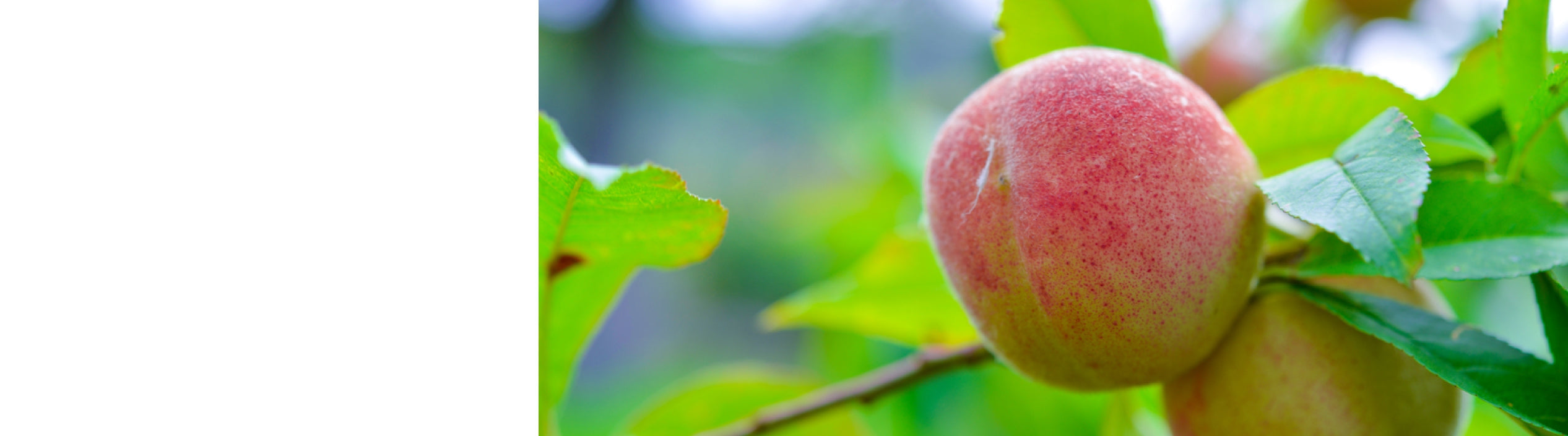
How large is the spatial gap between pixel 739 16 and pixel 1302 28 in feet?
5.47

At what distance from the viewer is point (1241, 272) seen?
0.27 metres

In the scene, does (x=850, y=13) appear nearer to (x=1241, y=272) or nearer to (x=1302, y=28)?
(x=1302, y=28)

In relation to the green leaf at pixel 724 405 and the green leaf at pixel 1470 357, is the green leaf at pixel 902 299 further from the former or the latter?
the green leaf at pixel 1470 357

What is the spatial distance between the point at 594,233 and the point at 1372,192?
227 mm

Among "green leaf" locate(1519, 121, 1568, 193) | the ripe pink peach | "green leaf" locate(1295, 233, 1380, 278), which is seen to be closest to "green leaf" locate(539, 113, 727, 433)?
the ripe pink peach

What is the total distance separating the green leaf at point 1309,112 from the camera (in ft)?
0.99

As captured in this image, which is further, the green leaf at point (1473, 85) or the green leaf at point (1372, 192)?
the green leaf at point (1473, 85)

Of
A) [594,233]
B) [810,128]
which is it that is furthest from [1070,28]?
[810,128]

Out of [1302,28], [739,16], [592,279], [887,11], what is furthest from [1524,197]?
[739,16]

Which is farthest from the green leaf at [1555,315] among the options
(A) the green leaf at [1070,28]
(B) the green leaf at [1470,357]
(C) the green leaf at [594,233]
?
(C) the green leaf at [594,233]

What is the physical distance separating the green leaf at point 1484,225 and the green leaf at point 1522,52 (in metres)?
0.03

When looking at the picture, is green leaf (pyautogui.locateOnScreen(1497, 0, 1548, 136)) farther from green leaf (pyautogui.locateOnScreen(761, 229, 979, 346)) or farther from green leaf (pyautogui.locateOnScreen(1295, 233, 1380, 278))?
green leaf (pyautogui.locateOnScreen(761, 229, 979, 346))

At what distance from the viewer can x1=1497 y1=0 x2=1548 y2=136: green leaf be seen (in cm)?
29

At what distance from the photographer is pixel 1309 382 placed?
0.93 ft
